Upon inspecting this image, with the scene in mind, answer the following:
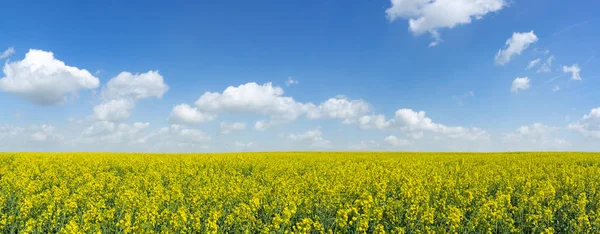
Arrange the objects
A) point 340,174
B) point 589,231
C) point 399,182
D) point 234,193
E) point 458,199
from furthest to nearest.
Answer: point 340,174 < point 399,182 < point 234,193 < point 458,199 < point 589,231

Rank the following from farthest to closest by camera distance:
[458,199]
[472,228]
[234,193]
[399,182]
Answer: [399,182]
[234,193]
[458,199]
[472,228]

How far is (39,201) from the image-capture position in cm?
1017

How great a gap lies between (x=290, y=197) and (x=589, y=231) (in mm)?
6294

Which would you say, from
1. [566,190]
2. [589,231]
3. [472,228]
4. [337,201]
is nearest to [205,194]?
[337,201]

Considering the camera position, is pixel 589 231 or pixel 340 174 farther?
pixel 340 174

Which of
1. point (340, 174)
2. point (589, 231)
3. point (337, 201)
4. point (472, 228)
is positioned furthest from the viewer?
point (340, 174)

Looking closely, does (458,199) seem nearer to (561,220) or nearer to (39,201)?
(561,220)

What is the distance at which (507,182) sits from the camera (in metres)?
13.6

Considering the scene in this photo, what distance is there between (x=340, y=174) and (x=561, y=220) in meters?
7.20

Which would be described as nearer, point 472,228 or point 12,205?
point 472,228

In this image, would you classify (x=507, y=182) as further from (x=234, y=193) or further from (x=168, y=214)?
(x=168, y=214)

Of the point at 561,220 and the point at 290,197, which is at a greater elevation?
the point at 290,197

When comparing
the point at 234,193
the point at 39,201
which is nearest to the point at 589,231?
the point at 234,193

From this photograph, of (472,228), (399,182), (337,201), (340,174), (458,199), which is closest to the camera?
(472,228)
